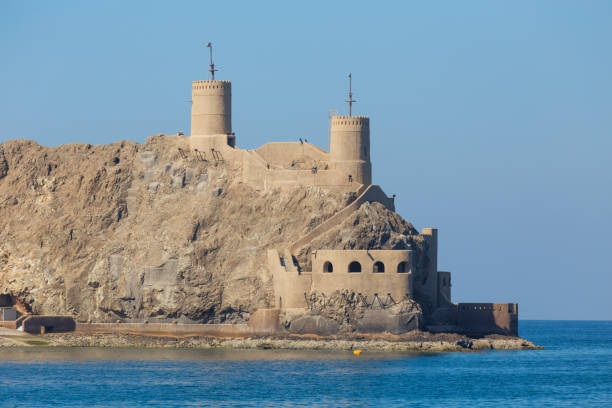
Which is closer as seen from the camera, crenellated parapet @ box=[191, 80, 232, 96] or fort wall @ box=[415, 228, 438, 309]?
fort wall @ box=[415, 228, 438, 309]

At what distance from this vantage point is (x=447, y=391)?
8131cm

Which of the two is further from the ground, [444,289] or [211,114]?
[211,114]

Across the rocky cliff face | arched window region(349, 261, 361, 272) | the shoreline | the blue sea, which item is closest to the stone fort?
arched window region(349, 261, 361, 272)

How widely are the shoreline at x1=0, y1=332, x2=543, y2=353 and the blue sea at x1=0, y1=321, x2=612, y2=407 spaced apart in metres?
1.56

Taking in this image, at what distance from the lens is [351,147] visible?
111m

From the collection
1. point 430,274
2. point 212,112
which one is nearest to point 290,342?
point 430,274

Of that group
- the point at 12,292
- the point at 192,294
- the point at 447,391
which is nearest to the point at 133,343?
the point at 192,294

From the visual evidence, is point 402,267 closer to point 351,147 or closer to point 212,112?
point 351,147

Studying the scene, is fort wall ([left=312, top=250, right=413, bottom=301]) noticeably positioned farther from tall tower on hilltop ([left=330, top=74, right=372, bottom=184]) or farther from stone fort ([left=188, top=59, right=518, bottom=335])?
tall tower on hilltop ([left=330, top=74, right=372, bottom=184])

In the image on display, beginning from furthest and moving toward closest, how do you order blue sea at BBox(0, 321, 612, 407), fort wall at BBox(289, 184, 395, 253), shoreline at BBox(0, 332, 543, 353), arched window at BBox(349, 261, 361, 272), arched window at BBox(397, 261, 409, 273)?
1. fort wall at BBox(289, 184, 395, 253)
2. arched window at BBox(349, 261, 361, 272)
3. arched window at BBox(397, 261, 409, 273)
4. shoreline at BBox(0, 332, 543, 353)
5. blue sea at BBox(0, 321, 612, 407)

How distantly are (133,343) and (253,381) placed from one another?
2619 cm

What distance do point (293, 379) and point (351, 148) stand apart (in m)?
32.1

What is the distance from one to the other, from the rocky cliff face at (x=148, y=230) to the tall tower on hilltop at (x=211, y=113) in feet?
7.00

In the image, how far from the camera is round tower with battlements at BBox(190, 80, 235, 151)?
378 feet
